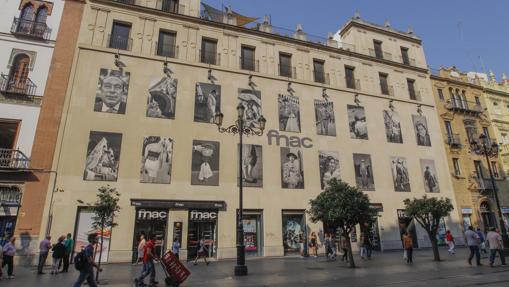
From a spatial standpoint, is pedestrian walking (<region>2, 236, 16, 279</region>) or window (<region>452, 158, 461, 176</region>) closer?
pedestrian walking (<region>2, 236, 16, 279</region>)

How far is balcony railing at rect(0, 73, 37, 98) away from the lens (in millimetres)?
17859

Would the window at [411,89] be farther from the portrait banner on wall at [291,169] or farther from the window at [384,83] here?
the portrait banner on wall at [291,169]

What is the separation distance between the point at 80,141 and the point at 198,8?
1438 centimetres

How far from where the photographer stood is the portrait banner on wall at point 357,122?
25484mm

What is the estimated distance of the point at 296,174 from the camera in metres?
22.4

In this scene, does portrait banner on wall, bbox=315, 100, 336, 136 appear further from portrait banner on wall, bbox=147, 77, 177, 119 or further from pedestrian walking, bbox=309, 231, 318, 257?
portrait banner on wall, bbox=147, 77, 177, 119

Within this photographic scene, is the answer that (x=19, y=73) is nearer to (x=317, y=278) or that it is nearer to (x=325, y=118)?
(x=317, y=278)

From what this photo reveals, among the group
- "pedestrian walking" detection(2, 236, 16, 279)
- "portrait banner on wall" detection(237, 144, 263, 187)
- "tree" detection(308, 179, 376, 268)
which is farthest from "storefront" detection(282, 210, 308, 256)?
"pedestrian walking" detection(2, 236, 16, 279)

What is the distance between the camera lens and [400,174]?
25688mm

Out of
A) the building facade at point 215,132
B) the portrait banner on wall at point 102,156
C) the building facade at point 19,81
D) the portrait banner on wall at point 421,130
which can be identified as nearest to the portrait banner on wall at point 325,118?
the building facade at point 215,132

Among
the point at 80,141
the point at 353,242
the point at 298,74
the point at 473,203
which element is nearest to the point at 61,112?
the point at 80,141

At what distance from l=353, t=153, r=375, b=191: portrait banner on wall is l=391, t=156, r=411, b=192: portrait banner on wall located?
2406mm

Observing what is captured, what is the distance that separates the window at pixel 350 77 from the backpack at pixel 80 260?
25.0m

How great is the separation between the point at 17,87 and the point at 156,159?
31.1 feet
